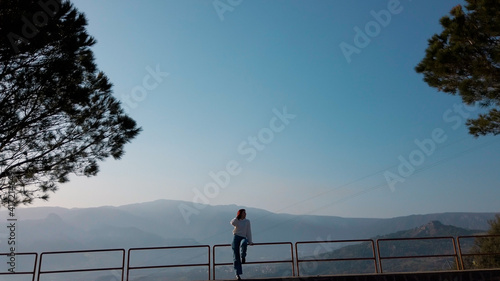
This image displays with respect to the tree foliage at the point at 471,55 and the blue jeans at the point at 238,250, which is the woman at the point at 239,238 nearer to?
the blue jeans at the point at 238,250

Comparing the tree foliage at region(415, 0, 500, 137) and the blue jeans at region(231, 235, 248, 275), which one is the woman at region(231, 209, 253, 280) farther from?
the tree foliage at region(415, 0, 500, 137)

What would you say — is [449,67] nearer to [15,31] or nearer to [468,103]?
[468,103]

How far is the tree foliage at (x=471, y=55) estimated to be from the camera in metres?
9.34

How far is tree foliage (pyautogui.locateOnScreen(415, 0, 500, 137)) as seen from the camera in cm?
934

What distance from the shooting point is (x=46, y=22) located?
6.65m

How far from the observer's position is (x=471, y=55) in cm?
1002

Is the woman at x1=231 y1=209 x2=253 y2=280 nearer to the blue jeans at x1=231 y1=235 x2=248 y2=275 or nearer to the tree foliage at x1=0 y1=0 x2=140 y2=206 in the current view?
the blue jeans at x1=231 y1=235 x2=248 y2=275

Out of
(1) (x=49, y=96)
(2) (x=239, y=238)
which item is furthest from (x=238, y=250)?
(1) (x=49, y=96)

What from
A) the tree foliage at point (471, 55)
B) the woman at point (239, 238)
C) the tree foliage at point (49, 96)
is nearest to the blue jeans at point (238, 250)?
the woman at point (239, 238)

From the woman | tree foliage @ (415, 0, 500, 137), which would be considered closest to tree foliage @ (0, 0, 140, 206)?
the woman

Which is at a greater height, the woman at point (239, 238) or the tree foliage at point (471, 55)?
the tree foliage at point (471, 55)

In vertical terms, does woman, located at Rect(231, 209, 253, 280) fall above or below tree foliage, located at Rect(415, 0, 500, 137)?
below

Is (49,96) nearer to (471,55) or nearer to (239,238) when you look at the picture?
(239,238)

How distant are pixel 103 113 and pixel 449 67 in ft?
31.1
